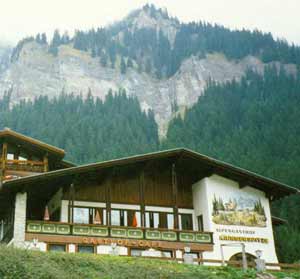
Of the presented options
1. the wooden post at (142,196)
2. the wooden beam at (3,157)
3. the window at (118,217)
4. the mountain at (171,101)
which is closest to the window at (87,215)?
the window at (118,217)

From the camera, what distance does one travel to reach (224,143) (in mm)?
113125

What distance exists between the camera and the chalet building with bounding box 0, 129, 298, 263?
32719 mm

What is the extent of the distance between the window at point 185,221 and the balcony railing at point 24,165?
35.0ft

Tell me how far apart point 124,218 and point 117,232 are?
3.19m

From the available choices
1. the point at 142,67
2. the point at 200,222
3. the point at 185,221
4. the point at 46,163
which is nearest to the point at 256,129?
the point at 142,67

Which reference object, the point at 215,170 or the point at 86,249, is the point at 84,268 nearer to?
the point at 86,249

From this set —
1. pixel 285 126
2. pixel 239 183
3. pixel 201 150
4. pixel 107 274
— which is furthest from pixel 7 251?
pixel 285 126

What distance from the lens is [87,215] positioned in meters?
35.9

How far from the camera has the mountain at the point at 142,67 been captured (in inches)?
6614

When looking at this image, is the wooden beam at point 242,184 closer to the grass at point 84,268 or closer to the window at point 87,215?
the window at point 87,215

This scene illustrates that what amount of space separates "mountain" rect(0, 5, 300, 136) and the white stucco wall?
11878cm

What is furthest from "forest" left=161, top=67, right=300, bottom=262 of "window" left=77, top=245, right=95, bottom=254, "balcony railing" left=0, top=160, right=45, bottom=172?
"window" left=77, top=245, right=95, bottom=254

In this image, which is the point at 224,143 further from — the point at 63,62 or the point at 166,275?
the point at 166,275

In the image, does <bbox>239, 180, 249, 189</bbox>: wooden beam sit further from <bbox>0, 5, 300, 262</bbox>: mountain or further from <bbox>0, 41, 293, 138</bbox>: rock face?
<bbox>0, 41, 293, 138</bbox>: rock face
